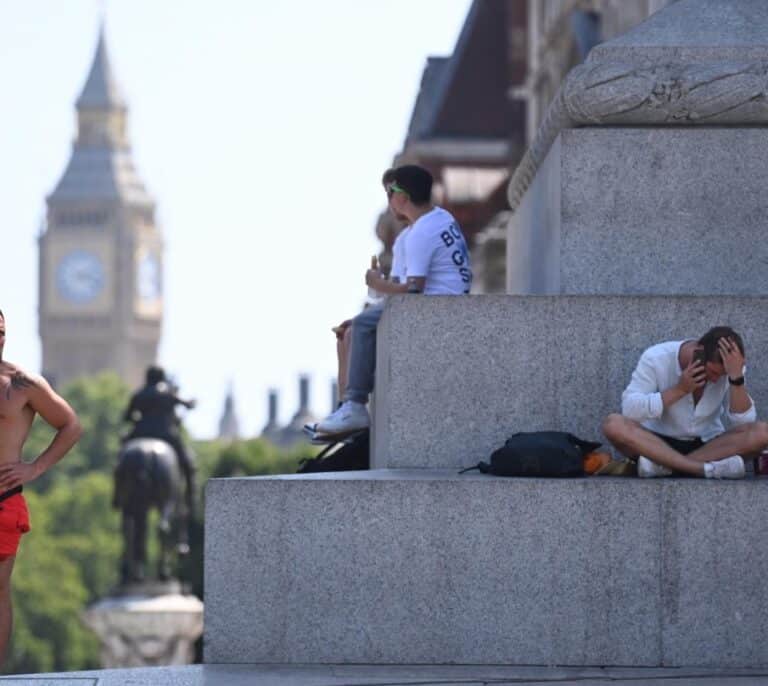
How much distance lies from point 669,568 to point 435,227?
2788 mm

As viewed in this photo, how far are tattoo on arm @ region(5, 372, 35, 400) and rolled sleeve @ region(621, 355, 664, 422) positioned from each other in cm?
233

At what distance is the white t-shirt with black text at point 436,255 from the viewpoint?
12945mm

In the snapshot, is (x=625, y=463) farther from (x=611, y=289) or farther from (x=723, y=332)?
(x=611, y=289)

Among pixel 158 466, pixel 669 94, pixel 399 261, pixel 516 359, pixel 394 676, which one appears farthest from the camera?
pixel 158 466

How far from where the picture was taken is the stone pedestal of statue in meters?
33.1

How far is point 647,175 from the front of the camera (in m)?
12.7

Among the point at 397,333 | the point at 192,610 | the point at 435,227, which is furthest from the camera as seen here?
the point at 192,610

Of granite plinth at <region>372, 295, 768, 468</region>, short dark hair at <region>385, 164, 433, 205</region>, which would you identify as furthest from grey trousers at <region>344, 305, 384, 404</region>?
granite plinth at <region>372, 295, 768, 468</region>

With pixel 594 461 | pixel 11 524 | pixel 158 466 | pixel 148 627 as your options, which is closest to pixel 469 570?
pixel 594 461

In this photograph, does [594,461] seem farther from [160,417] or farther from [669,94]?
[160,417]

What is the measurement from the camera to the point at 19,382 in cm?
1073

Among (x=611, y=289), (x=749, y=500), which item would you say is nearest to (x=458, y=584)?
(x=749, y=500)

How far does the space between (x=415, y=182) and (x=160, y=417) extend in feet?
65.5

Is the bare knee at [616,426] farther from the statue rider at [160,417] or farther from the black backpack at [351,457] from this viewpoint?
the statue rider at [160,417]
